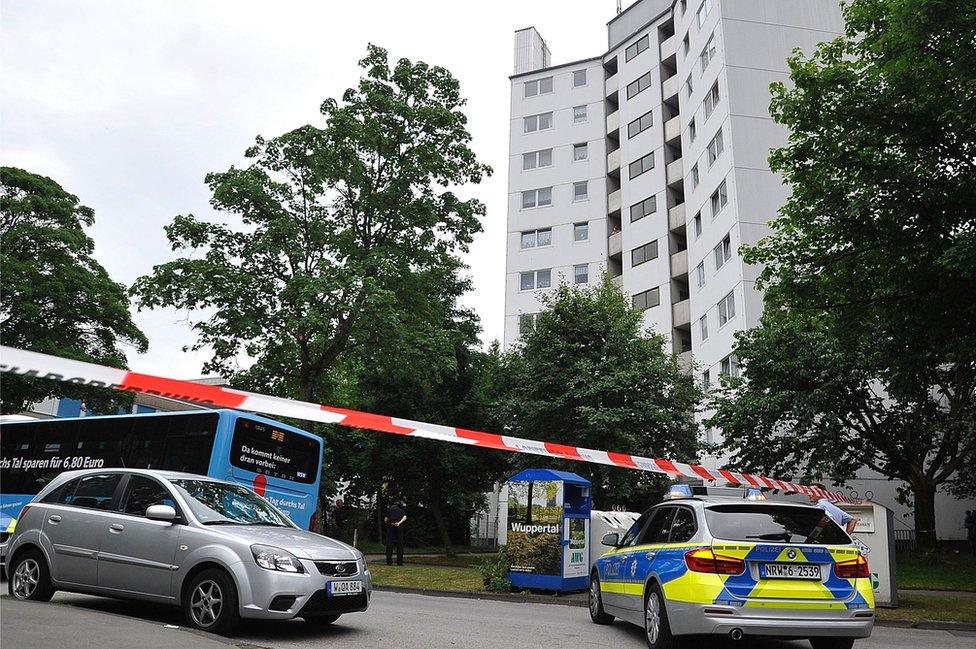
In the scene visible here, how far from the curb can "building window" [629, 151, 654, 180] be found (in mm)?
34027

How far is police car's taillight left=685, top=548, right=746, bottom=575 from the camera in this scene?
770cm

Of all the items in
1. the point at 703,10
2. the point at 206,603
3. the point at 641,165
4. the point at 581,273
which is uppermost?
the point at 703,10

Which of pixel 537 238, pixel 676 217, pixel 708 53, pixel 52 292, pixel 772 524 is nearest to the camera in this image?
pixel 772 524

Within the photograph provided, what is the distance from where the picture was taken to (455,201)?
2742 centimetres

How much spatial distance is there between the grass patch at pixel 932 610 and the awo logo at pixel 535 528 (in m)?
5.62

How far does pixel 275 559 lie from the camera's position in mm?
7875

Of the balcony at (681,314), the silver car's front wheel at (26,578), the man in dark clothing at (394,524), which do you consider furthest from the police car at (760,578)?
the balcony at (681,314)

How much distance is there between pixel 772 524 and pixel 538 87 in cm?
4990

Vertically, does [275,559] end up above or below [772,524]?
below

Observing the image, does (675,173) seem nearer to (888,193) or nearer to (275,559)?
(888,193)

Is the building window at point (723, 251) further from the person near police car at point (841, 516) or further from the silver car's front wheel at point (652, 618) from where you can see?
the silver car's front wheel at point (652, 618)

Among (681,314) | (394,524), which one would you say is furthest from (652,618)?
(681,314)

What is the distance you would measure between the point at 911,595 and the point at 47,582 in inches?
592

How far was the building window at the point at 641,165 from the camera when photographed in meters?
46.3
